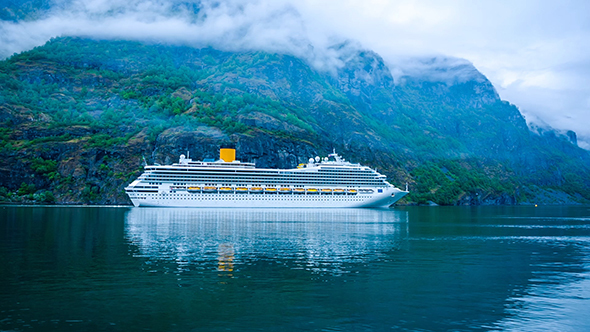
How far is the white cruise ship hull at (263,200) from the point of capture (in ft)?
442

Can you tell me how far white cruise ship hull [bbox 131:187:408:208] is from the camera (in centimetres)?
13462

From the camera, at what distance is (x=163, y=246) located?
43062mm

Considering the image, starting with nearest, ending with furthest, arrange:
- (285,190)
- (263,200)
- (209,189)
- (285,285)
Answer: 1. (285,285)
2. (209,189)
3. (263,200)
4. (285,190)

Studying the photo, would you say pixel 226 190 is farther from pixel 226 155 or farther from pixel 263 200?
pixel 226 155

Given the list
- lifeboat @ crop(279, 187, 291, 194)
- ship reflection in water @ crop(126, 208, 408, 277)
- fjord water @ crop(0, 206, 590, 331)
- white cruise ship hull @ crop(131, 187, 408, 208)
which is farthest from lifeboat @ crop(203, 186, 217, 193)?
fjord water @ crop(0, 206, 590, 331)

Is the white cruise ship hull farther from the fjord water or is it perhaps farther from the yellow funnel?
the fjord water

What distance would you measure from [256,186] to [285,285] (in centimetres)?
11774

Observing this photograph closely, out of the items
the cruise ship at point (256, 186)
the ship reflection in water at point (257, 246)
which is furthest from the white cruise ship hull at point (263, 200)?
the ship reflection in water at point (257, 246)

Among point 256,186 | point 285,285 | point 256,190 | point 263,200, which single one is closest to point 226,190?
point 256,190

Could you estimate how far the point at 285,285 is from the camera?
2764 cm

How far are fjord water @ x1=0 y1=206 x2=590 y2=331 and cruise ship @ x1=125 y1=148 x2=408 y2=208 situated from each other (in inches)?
3444

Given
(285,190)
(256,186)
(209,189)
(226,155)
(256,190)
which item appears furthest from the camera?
(226,155)

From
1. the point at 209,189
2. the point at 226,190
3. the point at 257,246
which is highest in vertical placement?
the point at 209,189

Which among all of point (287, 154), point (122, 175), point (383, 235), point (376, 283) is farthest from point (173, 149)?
point (376, 283)
